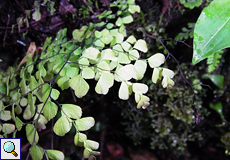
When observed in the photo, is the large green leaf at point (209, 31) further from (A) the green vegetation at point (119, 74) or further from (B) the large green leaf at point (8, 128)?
(B) the large green leaf at point (8, 128)

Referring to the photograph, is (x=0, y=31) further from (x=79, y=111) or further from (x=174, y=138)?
(x=174, y=138)

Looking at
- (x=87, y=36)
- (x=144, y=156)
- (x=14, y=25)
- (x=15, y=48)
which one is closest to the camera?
(x=87, y=36)

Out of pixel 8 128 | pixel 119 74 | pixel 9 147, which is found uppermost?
pixel 119 74

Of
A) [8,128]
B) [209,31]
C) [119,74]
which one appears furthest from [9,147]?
[209,31]

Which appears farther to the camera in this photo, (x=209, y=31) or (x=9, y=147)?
(x=9, y=147)

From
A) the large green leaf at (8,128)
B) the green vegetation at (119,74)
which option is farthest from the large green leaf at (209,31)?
the large green leaf at (8,128)

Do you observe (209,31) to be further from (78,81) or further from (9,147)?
(9,147)

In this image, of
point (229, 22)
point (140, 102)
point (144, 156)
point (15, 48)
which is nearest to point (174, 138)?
point (144, 156)

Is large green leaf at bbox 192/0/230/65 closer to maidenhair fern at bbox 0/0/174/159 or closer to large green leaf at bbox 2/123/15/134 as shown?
maidenhair fern at bbox 0/0/174/159
